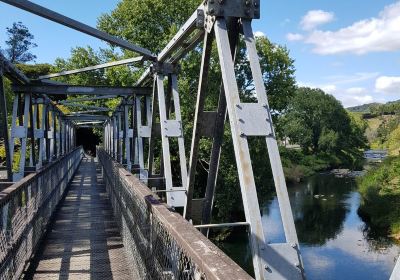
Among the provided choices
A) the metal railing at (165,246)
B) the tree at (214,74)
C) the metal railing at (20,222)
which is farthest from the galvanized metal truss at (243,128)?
the tree at (214,74)

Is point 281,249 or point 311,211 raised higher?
point 281,249

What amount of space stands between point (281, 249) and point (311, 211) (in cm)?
3428

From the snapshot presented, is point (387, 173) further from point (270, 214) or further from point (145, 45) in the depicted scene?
point (145, 45)

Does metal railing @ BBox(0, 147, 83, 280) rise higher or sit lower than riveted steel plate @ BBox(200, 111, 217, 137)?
lower

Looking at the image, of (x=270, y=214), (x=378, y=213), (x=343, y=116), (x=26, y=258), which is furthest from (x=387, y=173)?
(x=343, y=116)

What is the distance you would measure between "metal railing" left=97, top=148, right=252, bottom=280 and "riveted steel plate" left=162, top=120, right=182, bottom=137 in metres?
1.64

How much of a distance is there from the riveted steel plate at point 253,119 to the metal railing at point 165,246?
880 millimetres

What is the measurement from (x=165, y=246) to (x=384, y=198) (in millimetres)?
34262

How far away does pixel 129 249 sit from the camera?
609 cm

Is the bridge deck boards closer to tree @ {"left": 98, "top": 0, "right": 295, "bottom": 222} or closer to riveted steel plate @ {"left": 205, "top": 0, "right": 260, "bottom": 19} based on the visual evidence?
riveted steel plate @ {"left": 205, "top": 0, "right": 260, "bottom": 19}

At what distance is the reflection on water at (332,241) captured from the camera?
2252 cm

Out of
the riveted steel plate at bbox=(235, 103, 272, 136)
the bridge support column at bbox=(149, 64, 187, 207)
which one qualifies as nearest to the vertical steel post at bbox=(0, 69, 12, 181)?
the bridge support column at bbox=(149, 64, 187, 207)

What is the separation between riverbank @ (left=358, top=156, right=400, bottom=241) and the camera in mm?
30969

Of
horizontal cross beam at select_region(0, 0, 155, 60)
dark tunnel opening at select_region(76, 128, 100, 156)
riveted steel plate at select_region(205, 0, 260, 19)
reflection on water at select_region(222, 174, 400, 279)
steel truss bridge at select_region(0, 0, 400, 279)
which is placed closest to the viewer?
steel truss bridge at select_region(0, 0, 400, 279)
